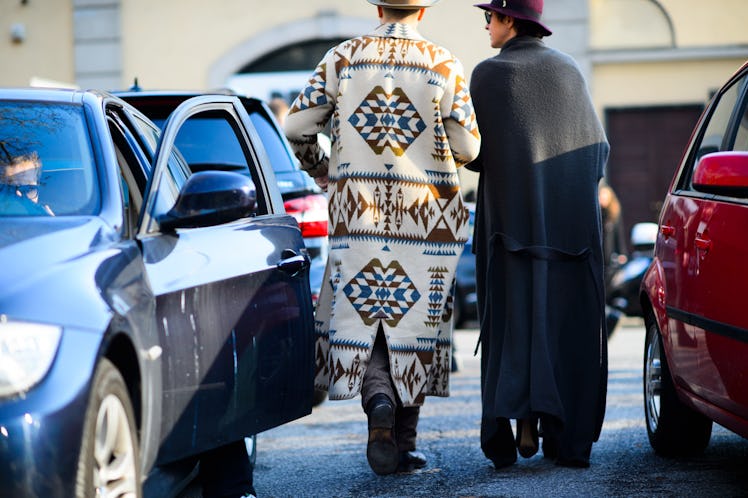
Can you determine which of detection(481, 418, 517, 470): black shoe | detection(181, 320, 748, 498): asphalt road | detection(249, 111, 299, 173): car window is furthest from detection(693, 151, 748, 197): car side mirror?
detection(249, 111, 299, 173): car window

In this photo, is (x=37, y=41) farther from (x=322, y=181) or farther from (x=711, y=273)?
(x=711, y=273)

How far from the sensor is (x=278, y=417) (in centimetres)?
472

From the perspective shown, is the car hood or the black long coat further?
the black long coat

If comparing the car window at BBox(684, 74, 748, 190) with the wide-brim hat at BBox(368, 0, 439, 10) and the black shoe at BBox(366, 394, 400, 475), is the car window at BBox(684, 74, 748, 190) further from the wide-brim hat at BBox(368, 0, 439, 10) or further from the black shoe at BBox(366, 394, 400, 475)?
the black shoe at BBox(366, 394, 400, 475)

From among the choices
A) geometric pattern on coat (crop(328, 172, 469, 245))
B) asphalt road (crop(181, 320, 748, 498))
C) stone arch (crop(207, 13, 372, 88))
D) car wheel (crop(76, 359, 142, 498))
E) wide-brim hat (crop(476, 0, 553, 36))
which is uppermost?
stone arch (crop(207, 13, 372, 88))

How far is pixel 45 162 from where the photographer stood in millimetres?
4223

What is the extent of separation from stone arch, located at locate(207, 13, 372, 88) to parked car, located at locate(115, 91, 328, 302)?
1291 cm

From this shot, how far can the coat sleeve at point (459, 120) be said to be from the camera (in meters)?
5.61

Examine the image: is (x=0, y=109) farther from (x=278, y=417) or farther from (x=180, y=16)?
(x=180, y=16)

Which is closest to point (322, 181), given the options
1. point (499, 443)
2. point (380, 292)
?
point (380, 292)

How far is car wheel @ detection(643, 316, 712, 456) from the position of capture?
19.3 feet

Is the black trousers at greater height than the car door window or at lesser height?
lesser

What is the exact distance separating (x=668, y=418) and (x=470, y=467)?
0.84 meters

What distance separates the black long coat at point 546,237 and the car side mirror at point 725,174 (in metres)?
1.05
